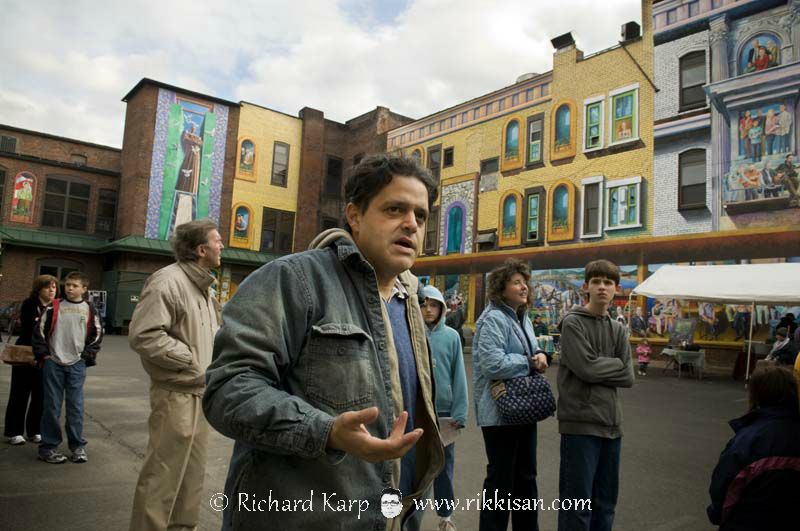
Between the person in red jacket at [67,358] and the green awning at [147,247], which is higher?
the green awning at [147,247]

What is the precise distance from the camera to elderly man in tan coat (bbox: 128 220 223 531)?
3.30 m

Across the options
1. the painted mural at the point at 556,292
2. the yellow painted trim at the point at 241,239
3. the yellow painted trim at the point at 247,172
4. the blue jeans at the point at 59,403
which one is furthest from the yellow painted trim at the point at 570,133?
the blue jeans at the point at 59,403

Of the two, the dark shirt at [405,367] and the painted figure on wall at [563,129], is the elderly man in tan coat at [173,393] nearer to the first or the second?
the dark shirt at [405,367]

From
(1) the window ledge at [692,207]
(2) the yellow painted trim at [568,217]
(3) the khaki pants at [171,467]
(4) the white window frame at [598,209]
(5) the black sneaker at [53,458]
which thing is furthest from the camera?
(2) the yellow painted trim at [568,217]

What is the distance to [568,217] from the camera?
20594 mm

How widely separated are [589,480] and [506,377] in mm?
812

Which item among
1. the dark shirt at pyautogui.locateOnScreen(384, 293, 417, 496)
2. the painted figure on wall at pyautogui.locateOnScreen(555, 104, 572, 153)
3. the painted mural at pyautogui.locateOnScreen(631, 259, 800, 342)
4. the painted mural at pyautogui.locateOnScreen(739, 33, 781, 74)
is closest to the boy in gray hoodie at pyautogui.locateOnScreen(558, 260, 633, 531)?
the dark shirt at pyautogui.locateOnScreen(384, 293, 417, 496)

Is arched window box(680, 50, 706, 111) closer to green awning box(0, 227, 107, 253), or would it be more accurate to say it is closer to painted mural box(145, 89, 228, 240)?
painted mural box(145, 89, 228, 240)

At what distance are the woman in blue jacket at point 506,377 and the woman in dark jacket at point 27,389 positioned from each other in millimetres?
4929

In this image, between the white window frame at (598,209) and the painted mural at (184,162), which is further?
the painted mural at (184,162)

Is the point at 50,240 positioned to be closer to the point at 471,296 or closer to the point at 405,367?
the point at 471,296

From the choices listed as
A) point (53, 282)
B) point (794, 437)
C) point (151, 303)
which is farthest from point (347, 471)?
point (53, 282)

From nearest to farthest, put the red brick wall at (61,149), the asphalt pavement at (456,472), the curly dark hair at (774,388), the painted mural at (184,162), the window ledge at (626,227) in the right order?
the curly dark hair at (774,388) < the asphalt pavement at (456,472) < the window ledge at (626,227) < the painted mural at (184,162) < the red brick wall at (61,149)

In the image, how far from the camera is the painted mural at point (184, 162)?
26.6m
